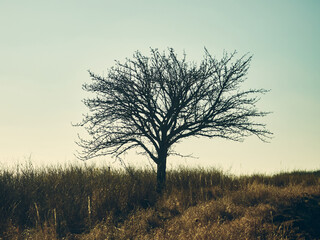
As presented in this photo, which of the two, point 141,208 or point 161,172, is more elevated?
point 161,172

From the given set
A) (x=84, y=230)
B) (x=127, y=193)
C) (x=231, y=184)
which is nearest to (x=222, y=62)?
(x=231, y=184)

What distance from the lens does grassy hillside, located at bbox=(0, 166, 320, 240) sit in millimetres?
7367

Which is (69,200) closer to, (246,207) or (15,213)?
(15,213)

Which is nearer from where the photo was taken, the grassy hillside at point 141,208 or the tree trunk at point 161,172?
the grassy hillside at point 141,208

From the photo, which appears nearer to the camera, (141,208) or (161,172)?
(141,208)

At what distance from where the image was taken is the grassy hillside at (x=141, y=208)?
24.2 feet

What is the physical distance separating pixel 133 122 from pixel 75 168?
12.0 ft

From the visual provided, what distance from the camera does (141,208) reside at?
32.8 ft

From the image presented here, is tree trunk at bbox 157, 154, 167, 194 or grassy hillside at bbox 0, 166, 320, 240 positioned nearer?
grassy hillside at bbox 0, 166, 320, 240

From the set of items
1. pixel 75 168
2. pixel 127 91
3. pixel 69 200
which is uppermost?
pixel 127 91

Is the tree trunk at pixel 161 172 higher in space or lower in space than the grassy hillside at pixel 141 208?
higher

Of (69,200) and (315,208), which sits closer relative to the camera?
(315,208)

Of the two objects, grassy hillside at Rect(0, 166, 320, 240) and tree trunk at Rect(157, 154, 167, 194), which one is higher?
tree trunk at Rect(157, 154, 167, 194)

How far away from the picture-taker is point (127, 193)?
35.9 ft
